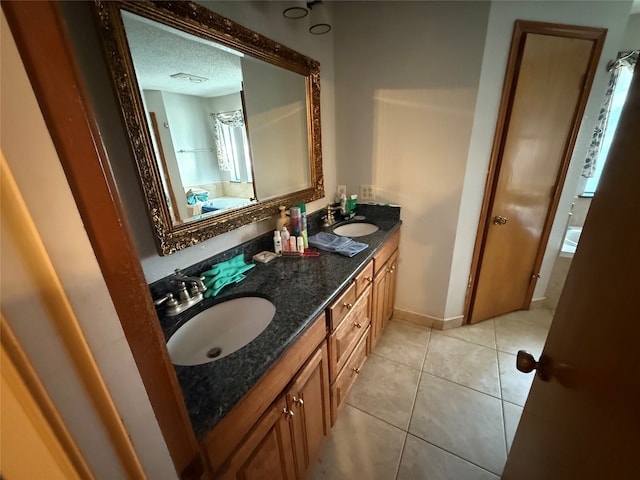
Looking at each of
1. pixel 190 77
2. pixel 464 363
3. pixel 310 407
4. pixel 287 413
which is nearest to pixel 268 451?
pixel 287 413

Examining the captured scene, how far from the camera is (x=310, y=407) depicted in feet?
3.19

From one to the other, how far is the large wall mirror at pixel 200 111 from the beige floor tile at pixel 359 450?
1184mm

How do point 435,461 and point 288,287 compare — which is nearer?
point 288,287

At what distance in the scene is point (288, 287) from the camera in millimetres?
1004

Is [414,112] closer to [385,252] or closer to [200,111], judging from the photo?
[385,252]

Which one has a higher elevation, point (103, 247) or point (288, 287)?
point (103, 247)

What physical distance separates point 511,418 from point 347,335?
3.35ft

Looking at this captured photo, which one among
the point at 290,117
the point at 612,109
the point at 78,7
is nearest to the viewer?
the point at 78,7

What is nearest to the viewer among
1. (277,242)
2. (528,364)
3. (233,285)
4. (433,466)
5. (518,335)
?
(528,364)

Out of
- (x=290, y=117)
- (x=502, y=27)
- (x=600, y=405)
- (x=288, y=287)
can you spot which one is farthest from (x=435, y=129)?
(x=600, y=405)

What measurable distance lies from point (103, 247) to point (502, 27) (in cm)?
197

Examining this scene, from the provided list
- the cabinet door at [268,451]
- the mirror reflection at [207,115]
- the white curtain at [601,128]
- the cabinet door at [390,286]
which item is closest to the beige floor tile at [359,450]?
the cabinet door at [268,451]

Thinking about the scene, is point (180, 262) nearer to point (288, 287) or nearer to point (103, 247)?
point (288, 287)

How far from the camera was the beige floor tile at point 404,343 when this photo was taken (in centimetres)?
174
